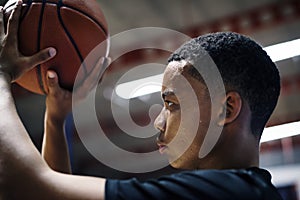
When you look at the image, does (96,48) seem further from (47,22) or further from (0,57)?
(0,57)

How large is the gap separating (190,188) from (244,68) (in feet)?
1.13

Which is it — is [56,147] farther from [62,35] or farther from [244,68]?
[244,68]

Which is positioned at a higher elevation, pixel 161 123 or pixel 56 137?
pixel 161 123

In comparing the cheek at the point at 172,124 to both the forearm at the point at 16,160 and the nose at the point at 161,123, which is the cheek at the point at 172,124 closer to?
the nose at the point at 161,123

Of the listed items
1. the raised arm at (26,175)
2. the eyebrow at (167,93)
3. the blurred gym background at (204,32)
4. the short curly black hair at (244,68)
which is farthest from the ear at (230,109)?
the blurred gym background at (204,32)

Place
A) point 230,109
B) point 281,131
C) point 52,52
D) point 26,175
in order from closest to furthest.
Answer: point 26,175, point 230,109, point 52,52, point 281,131

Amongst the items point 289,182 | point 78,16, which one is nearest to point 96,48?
point 78,16

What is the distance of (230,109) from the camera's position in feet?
3.74

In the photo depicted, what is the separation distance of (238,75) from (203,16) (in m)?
4.43

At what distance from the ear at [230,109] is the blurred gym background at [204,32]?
3.21m

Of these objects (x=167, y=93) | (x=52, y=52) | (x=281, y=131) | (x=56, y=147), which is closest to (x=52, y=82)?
(x=52, y=52)

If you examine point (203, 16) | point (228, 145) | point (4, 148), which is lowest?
point (4, 148)

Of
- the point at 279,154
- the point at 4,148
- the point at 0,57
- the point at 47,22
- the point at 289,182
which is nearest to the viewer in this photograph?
the point at 4,148

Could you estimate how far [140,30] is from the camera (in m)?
5.60
